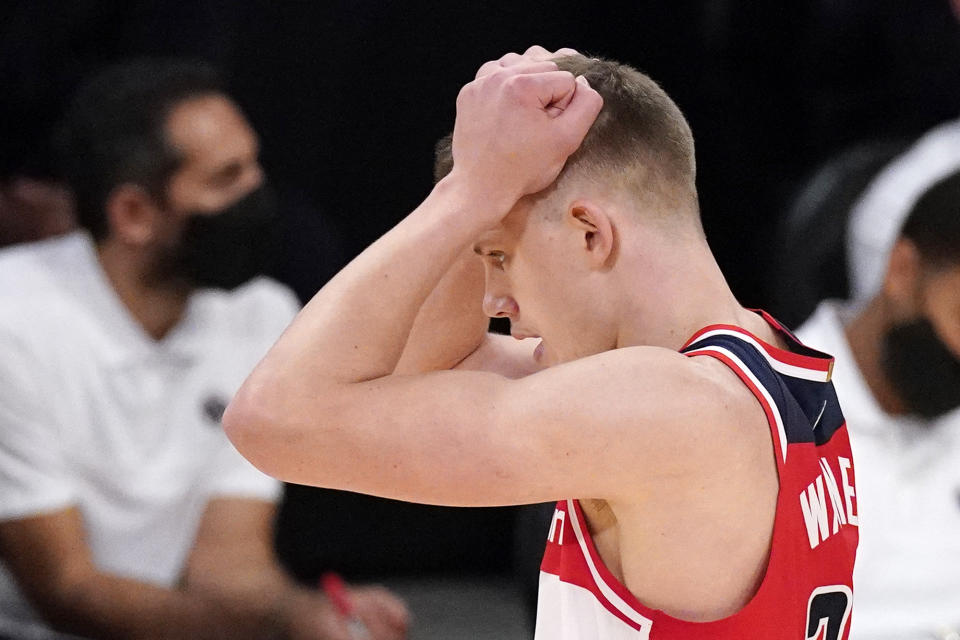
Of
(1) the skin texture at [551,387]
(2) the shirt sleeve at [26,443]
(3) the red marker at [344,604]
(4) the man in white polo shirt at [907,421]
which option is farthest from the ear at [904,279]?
(1) the skin texture at [551,387]

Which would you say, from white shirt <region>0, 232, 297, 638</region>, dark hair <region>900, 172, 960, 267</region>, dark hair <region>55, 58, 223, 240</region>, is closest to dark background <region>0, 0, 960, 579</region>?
dark hair <region>55, 58, 223, 240</region>

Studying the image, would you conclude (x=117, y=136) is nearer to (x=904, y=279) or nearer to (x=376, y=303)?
(x=904, y=279)

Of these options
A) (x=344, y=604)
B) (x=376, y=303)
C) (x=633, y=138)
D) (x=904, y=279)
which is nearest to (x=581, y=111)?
(x=633, y=138)

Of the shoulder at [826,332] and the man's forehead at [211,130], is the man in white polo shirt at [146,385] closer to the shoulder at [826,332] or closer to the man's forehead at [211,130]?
the man's forehead at [211,130]

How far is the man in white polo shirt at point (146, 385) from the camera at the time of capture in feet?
12.2

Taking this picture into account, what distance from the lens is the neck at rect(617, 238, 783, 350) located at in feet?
5.06

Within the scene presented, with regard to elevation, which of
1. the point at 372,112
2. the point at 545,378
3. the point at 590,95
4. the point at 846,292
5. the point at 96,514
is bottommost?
the point at 96,514

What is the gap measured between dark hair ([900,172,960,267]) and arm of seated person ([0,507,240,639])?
8.96 feet

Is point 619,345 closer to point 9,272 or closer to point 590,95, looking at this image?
point 590,95

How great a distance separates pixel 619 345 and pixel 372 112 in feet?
9.49

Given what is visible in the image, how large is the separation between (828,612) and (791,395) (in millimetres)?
276

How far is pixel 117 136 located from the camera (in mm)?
3975

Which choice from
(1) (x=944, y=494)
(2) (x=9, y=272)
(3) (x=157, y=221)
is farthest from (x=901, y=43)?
(2) (x=9, y=272)

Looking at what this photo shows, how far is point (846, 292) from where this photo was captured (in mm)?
4645
